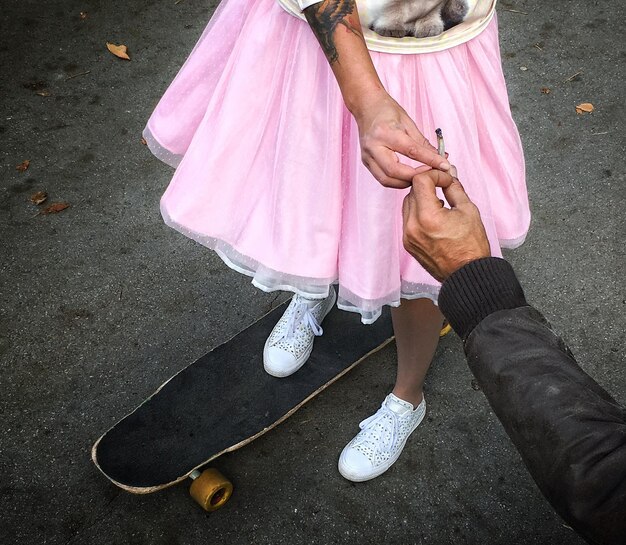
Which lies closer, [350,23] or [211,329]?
[350,23]

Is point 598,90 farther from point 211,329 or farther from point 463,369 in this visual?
point 211,329

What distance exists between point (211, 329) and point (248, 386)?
365 millimetres

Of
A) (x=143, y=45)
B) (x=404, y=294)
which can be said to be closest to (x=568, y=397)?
(x=404, y=294)

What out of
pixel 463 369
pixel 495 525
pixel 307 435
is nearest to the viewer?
pixel 495 525

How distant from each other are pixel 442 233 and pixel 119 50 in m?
3.10

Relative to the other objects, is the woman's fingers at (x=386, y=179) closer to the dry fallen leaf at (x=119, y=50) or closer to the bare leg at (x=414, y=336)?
the bare leg at (x=414, y=336)

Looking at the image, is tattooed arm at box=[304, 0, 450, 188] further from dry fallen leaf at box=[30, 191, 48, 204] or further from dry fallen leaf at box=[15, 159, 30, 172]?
dry fallen leaf at box=[15, 159, 30, 172]

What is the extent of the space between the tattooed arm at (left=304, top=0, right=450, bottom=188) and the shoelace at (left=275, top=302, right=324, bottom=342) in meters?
1.07

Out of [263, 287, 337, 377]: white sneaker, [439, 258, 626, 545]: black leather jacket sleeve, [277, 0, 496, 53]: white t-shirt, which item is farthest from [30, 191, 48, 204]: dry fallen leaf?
[439, 258, 626, 545]: black leather jacket sleeve

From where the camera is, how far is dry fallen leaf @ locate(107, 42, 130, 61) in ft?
12.2

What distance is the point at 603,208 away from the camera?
3.03m

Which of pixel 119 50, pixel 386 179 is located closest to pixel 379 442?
pixel 386 179

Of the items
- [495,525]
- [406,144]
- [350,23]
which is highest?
[350,23]

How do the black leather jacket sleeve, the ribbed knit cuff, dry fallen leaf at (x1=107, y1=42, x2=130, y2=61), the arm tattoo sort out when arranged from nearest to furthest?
1. the black leather jacket sleeve
2. the ribbed knit cuff
3. the arm tattoo
4. dry fallen leaf at (x1=107, y1=42, x2=130, y2=61)
